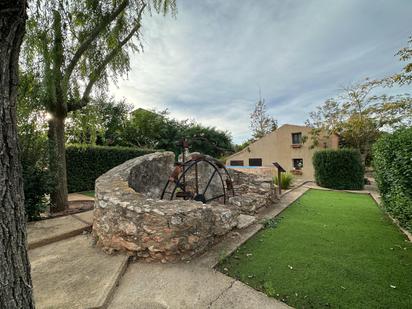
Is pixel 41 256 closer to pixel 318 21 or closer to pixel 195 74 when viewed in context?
pixel 195 74

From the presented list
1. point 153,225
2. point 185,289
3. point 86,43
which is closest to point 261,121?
point 86,43

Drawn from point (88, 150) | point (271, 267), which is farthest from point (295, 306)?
point (88, 150)

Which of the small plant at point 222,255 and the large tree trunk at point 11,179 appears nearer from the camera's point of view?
the large tree trunk at point 11,179

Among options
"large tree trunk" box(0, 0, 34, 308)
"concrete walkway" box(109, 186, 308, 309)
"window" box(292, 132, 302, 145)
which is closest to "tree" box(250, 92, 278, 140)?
"window" box(292, 132, 302, 145)

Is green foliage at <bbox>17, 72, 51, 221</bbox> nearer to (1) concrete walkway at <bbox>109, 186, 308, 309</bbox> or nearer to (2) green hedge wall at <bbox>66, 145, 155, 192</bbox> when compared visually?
(1) concrete walkway at <bbox>109, 186, 308, 309</bbox>

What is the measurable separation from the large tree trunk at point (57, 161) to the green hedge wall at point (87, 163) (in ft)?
8.94

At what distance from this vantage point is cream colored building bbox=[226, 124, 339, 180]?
13297 millimetres

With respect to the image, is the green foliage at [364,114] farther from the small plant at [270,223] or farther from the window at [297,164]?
the small plant at [270,223]

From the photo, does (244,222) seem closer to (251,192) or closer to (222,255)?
(222,255)

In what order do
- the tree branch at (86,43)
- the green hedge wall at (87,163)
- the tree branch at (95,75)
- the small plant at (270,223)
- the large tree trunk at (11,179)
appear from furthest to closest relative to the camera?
the green hedge wall at (87,163)
the tree branch at (95,75)
the tree branch at (86,43)
the small plant at (270,223)
the large tree trunk at (11,179)

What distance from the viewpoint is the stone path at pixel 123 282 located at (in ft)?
5.92

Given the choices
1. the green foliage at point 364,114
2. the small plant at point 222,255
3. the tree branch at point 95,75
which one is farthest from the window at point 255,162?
the small plant at point 222,255

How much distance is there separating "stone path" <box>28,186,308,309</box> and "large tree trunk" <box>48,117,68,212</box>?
5.68ft

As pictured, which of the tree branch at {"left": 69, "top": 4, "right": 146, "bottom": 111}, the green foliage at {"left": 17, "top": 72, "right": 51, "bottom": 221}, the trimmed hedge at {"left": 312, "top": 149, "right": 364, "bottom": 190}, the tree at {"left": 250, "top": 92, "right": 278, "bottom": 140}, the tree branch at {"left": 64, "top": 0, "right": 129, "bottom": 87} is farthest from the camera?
the tree at {"left": 250, "top": 92, "right": 278, "bottom": 140}
